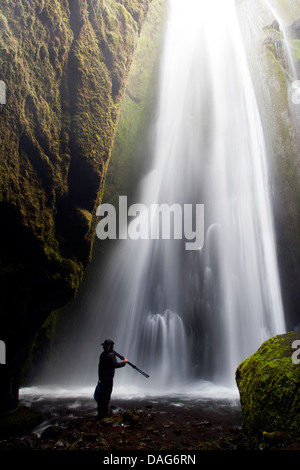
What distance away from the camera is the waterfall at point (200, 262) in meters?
12.9

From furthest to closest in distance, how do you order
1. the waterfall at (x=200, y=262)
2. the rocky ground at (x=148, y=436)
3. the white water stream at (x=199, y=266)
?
the waterfall at (x=200, y=262) → the white water stream at (x=199, y=266) → the rocky ground at (x=148, y=436)

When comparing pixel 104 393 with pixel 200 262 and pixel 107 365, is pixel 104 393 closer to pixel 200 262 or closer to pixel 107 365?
pixel 107 365

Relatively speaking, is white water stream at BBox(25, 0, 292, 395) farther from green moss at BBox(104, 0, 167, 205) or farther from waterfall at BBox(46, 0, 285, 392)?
green moss at BBox(104, 0, 167, 205)

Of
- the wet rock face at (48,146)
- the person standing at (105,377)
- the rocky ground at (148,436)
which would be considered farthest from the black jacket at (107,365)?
the wet rock face at (48,146)

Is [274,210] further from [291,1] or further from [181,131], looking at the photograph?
[291,1]

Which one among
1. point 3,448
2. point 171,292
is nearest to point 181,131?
point 171,292

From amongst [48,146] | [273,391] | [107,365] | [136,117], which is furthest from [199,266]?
[273,391]

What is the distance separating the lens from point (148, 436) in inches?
192

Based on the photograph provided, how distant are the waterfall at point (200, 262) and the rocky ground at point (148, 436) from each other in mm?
6057

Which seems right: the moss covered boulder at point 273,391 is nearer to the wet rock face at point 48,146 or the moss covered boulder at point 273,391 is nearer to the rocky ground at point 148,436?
the rocky ground at point 148,436

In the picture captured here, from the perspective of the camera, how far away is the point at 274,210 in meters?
14.5

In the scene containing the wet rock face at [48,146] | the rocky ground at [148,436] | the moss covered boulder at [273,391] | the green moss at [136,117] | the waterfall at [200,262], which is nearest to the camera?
the moss covered boulder at [273,391]

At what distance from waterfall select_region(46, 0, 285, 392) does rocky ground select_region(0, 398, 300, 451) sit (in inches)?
238

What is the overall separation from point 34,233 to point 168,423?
5165 millimetres
